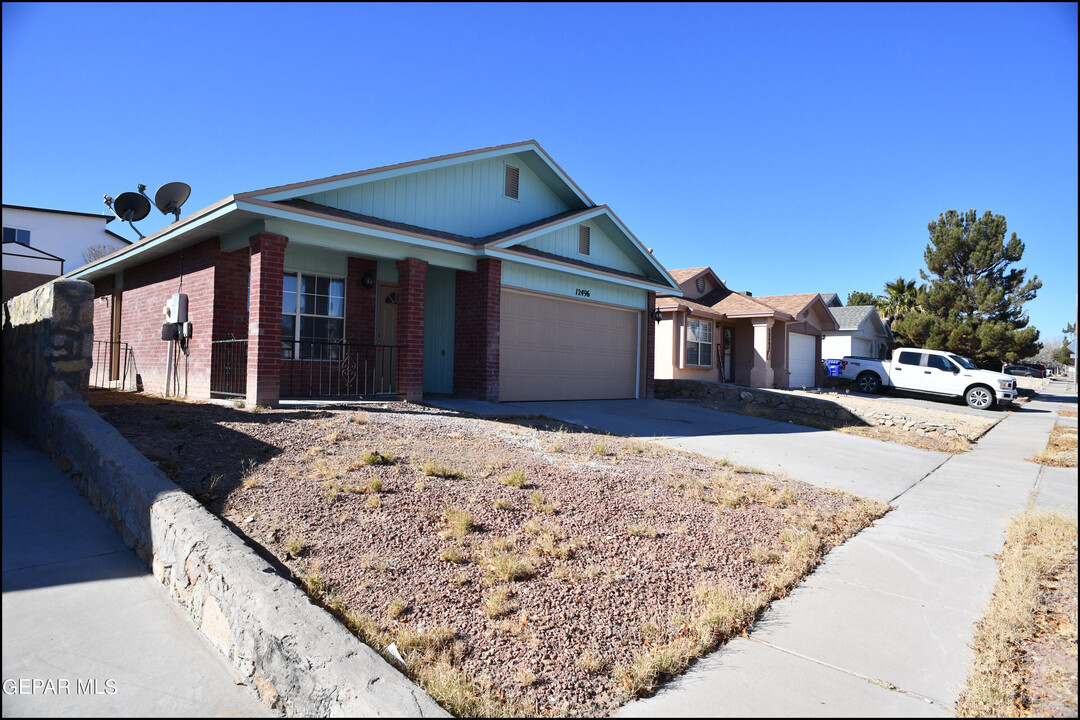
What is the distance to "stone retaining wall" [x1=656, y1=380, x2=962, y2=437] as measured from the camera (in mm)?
13672

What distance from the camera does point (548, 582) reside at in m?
3.85

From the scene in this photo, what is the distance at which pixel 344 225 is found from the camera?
9703mm

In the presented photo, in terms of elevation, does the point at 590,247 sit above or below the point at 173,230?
above

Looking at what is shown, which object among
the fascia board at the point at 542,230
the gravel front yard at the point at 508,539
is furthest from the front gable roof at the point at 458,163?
the gravel front yard at the point at 508,539

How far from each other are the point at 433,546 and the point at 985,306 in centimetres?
2469

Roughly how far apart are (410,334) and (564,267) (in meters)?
4.05

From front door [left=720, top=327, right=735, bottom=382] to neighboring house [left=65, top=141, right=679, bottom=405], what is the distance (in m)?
8.29

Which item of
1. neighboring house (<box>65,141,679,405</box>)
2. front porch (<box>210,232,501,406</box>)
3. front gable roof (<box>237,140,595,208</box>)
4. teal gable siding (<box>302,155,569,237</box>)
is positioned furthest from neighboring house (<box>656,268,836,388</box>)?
front porch (<box>210,232,501,406</box>)

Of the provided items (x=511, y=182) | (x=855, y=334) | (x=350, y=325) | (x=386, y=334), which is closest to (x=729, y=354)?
(x=855, y=334)

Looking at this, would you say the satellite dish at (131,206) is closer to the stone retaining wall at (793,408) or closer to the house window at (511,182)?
the house window at (511,182)

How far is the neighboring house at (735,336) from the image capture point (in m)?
19.7

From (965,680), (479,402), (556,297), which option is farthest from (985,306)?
(965,680)

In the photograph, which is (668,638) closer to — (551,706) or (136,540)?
(551,706)

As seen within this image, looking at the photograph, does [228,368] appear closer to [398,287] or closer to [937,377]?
[398,287]
